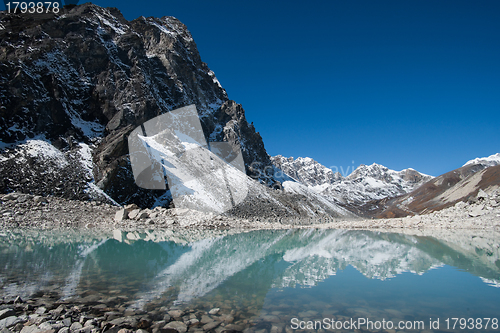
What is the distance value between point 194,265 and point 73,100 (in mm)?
61873

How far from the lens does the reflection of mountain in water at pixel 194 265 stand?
9445mm

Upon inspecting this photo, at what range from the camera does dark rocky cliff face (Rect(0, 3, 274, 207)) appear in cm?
3991

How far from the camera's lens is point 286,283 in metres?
10.2

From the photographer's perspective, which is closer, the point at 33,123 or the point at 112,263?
the point at 112,263

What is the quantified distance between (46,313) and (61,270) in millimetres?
5343

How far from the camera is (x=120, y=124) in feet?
194

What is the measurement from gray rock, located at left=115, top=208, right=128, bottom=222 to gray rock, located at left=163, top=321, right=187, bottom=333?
102ft

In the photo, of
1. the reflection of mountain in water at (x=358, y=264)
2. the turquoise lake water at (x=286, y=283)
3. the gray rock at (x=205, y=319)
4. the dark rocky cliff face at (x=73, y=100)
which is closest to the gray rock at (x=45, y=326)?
the turquoise lake water at (x=286, y=283)

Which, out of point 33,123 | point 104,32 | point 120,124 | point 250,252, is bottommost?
point 250,252

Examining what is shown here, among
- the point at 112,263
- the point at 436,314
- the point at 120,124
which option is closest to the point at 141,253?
the point at 112,263

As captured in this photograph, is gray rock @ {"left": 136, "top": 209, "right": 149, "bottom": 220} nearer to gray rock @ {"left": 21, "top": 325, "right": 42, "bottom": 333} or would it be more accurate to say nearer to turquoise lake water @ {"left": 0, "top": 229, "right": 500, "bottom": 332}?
turquoise lake water @ {"left": 0, "top": 229, "right": 500, "bottom": 332}

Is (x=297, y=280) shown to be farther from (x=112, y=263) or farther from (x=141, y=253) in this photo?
(x=141, y=253)

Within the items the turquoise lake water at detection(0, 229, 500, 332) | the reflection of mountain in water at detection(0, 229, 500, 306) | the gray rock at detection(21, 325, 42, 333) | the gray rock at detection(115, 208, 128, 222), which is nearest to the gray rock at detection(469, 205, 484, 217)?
the reflection of mountain in water at detection(0, 229, 500, 306)

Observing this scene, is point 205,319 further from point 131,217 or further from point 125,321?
point 131,217
